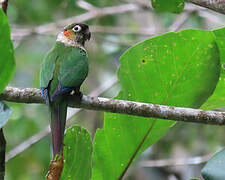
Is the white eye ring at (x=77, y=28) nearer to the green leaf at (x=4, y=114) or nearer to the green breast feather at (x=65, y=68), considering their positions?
the green breast feather at (x=65, y=68)

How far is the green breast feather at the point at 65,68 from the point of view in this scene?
264 centimetres

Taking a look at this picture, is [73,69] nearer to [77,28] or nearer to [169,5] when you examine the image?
[169,5]

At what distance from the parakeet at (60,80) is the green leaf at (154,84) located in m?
0.29

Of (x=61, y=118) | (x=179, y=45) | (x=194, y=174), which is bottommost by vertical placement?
(x=194, y=174)

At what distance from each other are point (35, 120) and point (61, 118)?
2.97m

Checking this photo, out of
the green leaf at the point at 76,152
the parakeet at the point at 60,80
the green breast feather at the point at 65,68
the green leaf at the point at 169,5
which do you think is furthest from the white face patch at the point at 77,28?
the green leaf at the point at 76,152

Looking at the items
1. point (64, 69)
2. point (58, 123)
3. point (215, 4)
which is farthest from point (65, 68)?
point (215, 4)

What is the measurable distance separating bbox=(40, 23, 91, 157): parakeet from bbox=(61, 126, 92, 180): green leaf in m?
0.09

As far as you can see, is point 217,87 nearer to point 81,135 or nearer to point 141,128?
point 141,128

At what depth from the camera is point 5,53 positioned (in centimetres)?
198

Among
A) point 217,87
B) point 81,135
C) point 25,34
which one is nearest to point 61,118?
point 81,135

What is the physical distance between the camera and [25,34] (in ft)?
16.3

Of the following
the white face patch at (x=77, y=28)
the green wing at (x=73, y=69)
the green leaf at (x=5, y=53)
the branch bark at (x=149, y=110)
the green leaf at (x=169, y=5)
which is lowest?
the white face patch at (x=77, y=28)

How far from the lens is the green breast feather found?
2645 millimetres
